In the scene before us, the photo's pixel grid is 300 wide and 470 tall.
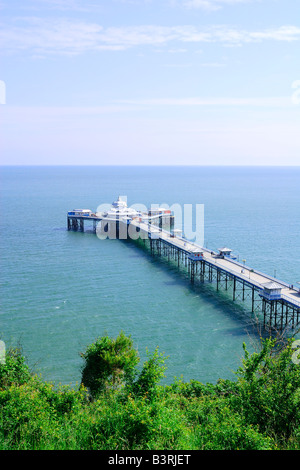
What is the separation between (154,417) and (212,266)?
127 feet

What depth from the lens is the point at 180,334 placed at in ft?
123

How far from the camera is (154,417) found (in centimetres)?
1575

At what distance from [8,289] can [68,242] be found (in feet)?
92.9

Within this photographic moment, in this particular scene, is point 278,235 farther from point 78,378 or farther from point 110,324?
point 78,378

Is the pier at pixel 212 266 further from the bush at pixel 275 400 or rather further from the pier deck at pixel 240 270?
the bush at pixel 275 400

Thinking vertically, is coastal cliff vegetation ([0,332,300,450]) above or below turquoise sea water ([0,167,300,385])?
above

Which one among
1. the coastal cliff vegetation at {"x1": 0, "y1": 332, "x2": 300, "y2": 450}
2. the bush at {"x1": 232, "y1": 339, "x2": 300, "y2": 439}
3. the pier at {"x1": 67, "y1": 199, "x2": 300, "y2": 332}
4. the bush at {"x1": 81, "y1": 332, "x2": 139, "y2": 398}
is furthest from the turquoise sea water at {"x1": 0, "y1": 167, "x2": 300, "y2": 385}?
the bush at {"x1": 232, "y1": 339, "x2": 300, "y2": 439}

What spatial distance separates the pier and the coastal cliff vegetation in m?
18.4

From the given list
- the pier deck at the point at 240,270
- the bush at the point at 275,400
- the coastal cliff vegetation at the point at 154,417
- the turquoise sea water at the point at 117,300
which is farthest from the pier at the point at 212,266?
the bush at the point at 275,400

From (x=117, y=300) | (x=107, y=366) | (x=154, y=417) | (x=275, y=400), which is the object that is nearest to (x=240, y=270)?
(x=117, y=300)

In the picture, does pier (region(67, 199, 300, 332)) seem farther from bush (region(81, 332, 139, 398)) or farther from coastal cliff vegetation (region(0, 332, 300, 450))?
coastal cliff vegetation (region(0, 332, 300, 450))

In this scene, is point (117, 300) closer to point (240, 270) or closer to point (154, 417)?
point (240, 270)

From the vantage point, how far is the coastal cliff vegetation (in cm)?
1506
